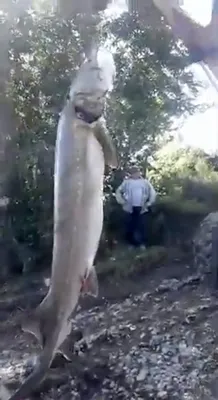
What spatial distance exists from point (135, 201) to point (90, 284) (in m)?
2.16

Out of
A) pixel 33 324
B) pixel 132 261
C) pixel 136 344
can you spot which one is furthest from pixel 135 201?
pixel 33 324

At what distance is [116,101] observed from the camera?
8.71ft

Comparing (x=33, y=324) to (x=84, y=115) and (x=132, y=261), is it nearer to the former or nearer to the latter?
(x=84, y=115)

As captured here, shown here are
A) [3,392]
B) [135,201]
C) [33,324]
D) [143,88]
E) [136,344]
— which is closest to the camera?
[33,324]

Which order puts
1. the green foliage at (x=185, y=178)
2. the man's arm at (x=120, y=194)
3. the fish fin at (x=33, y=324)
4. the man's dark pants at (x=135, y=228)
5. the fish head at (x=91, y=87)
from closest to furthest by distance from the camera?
the fish head at (x=91, y=87) → the fish fin at (x=33, y=324) → the man's arm at (x=120, y=194) → the man's dark pants at (x=135, y=228) → the green foliage at (x=185, y=178)

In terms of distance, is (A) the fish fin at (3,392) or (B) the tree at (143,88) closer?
(A) the fish fin at (3,392)

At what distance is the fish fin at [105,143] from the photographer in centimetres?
66

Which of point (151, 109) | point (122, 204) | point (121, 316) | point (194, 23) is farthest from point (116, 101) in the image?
point (194, 23)

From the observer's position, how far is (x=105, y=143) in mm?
673

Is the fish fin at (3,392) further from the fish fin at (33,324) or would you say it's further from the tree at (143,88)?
the tree at (143,88)

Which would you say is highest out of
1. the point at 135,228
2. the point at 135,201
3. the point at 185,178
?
the point at 185,178

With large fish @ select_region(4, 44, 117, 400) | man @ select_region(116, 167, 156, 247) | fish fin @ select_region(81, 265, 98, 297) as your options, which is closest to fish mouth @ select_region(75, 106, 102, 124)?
large fish @ select_region(4, 44, 117, 400)

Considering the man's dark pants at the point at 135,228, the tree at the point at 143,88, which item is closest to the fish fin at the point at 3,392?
the tree at the point at 143,88

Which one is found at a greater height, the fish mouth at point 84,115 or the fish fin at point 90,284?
the fish mouth at point 84,115
